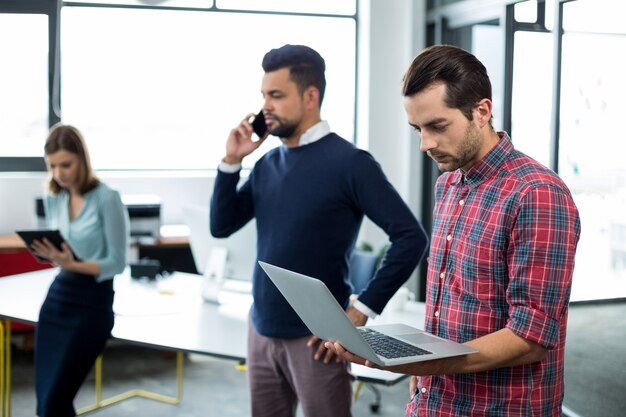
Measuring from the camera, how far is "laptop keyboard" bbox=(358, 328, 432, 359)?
1.41 meters

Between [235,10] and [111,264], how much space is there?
10.4ft

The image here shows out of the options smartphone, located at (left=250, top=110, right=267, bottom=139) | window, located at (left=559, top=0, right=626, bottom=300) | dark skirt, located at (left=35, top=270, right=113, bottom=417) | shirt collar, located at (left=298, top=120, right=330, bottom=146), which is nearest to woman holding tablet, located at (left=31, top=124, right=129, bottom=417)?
dark skirt, located at (left=35, top=270, right=113, bottom=417)

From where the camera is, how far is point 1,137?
17.3 ft

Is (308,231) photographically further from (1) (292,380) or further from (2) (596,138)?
(2) (596,138)

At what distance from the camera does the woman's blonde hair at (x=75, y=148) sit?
304 cm

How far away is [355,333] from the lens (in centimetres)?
136

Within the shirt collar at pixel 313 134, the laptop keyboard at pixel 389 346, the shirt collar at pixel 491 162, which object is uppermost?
the shirt collar at pixel 313 134

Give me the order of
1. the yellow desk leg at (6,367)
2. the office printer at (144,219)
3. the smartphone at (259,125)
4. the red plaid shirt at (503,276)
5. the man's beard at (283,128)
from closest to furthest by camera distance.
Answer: the red plaid shirt at (503,276)
the man's beard at (283,128)
the smartphone at (259,125)
the yellow desk leg at (6,367)
the office printer at (144,219)

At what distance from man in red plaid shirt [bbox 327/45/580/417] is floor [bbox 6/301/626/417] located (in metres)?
1.90

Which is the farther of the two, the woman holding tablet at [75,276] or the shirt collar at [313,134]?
the woman holding tablet at [75,276]

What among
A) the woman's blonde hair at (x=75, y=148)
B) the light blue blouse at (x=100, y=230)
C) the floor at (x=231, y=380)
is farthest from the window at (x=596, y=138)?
the woman's blonde hair at (x=75, y=148)

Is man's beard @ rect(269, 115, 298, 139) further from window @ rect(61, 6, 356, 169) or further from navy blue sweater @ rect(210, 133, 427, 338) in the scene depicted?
window @ rect(61, 6, 356, 169)

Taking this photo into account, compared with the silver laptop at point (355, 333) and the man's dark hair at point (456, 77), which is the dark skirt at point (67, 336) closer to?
the silver laptop at point (355, 333)

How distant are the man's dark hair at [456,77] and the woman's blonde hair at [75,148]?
6.32 feet
